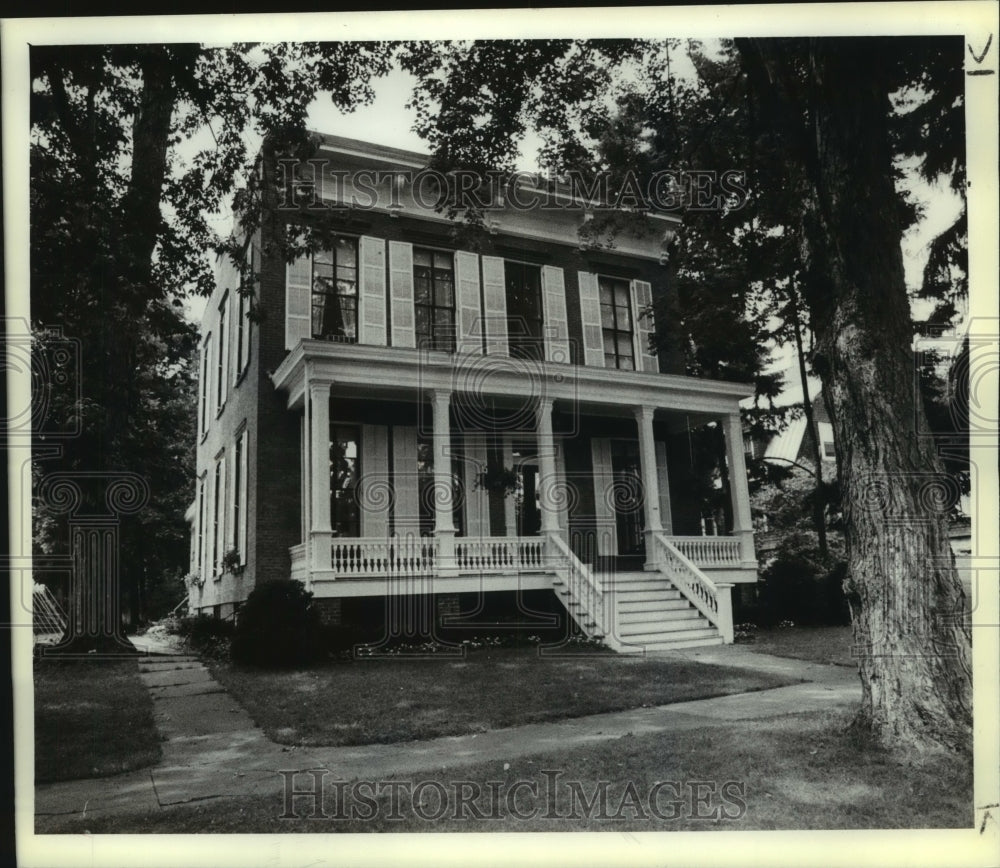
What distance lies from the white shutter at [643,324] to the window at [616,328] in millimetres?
97

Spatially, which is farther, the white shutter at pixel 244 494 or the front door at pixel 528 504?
the white shutter at pixel 244 494

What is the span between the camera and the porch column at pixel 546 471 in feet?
24.5

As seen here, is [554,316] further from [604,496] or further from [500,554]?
[500,554]

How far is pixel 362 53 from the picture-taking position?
15.4 feet

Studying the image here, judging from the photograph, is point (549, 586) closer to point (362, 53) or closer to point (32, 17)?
point (362, 53)

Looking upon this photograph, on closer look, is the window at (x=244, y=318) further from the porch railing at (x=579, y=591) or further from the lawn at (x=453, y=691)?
the porch railing at (x=579, y=591)

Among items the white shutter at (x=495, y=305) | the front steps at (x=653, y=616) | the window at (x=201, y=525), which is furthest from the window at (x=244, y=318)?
the front steps at (x=653, y=616)

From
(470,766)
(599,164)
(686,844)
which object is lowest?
(686,844)

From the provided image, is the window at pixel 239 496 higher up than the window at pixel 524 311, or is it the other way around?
the window at pixel 524 311

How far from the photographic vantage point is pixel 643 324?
26.3ft

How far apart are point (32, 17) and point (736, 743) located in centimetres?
615

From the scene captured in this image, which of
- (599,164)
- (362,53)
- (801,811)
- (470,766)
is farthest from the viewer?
(599,164)

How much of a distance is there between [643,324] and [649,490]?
6.60ft

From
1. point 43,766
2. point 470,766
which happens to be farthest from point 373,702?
point 43,766
